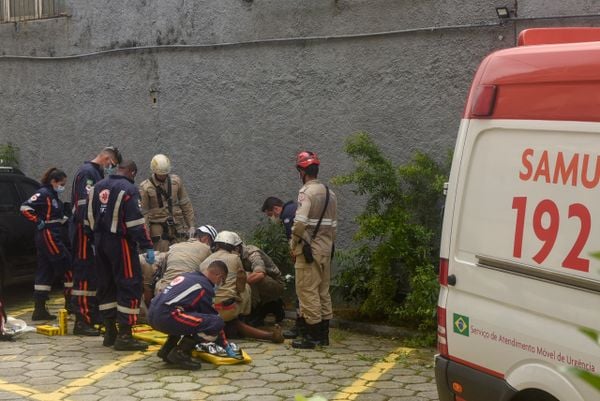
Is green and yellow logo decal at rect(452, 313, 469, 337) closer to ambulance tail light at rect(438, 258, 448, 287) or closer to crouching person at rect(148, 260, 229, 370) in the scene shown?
ambulance tail light at rect(438, 258, 448, 287)

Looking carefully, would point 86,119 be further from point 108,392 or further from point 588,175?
point 588,175

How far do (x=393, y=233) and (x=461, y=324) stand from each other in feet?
14.2

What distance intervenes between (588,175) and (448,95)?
19.1 feet

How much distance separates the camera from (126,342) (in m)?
8.77

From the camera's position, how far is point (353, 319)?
998 centimetres

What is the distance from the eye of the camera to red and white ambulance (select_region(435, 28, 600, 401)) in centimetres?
430

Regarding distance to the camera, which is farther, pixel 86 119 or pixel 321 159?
pixel 86 119

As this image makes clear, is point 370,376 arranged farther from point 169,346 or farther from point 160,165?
point 160,165

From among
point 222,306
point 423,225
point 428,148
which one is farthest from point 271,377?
point 428,148

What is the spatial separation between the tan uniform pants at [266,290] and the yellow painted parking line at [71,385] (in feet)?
4.84

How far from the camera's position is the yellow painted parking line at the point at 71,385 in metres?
7.31

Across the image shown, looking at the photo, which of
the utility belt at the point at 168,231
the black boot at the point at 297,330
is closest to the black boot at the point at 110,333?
the black boot at the point at 297,330

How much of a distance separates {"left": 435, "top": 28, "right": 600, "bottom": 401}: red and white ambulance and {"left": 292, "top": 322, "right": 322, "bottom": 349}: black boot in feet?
12.4

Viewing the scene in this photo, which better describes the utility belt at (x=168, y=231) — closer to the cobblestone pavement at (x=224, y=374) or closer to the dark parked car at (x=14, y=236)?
the dark parked car at (x=14, y=236)
